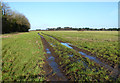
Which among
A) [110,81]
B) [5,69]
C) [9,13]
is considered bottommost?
[110,81]

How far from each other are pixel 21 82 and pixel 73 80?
3.37 m

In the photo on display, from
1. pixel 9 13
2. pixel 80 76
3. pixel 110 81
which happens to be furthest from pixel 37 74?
pixel 9 13

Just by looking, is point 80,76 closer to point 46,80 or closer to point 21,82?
point 46,80

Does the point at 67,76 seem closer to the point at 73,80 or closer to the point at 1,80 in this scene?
the point at 73,80

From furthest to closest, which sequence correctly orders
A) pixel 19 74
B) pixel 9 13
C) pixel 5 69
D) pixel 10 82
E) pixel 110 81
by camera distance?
pixel 9 13 → pixel 5 69 → pixel 19 74 → pixel 110 81 → pixel 10 82

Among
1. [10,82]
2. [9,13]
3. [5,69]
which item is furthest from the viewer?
[9,13]

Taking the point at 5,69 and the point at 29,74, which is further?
the point at 5,69

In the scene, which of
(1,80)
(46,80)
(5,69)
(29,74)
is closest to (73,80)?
(46,80)

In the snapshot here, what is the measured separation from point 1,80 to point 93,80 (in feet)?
20.0

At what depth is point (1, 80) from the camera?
455cm

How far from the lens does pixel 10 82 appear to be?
4406mm

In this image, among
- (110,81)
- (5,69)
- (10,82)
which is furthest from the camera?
(5,69)

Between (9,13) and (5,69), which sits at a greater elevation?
(9,13)

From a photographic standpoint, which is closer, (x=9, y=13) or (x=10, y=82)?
(x=10, y=82)
